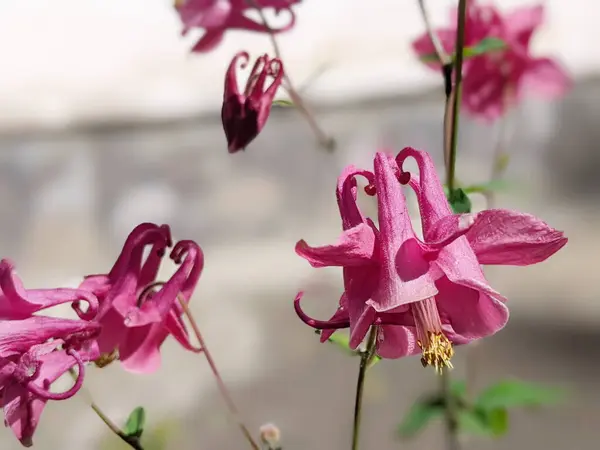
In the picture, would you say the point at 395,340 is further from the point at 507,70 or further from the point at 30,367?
the point at 507,70

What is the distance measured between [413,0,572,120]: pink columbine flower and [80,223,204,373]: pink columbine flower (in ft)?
1.53

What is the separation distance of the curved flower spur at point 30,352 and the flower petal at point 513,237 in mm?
220

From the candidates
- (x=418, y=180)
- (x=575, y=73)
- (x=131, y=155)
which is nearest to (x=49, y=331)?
(x=418, y=180)

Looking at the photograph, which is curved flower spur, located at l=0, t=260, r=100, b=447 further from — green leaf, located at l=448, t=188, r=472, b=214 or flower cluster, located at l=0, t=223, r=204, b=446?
green leaf, located at l=448, t=188, r=472, b=214

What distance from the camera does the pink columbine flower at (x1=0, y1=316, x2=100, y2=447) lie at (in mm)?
385

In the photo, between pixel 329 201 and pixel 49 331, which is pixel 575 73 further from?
pixel 49 331

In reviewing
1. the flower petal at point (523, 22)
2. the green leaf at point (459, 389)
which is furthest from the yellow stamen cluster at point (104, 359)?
the flower petal at point (523, 22)

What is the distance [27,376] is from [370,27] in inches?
64.4

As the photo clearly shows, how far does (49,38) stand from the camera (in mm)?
1849

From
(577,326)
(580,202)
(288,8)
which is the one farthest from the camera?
(580,202)

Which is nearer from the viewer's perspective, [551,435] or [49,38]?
[551,435]

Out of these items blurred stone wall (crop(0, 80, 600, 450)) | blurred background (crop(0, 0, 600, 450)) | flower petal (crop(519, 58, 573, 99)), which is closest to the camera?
flower petal (crop(519, 58, 573, 99))

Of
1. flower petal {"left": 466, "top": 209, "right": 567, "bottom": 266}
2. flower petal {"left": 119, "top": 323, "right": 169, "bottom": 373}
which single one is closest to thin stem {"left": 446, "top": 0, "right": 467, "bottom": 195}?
flower petal {"left": 466, "top": 209, "right": 567, "bottom": 266}

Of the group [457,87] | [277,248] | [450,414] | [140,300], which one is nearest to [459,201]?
[457,87]
